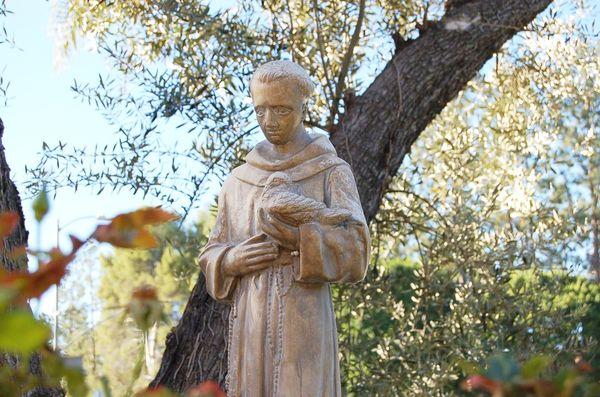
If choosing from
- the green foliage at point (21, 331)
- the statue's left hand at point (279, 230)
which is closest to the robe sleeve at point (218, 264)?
the statue's left hand at point (279, 230)

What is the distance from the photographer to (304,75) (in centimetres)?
517

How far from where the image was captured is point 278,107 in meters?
5.13

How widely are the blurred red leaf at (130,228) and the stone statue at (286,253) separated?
290 cm

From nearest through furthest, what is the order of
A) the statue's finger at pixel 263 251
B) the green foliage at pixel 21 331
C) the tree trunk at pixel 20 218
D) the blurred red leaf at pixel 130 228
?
the green foliage at pixel 21 331 < the blurred red leaf at pixel 130 228 < the statue's finger at pixel 263 251 < the tree trunk at pixel 20 218

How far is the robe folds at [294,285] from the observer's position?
4918mm

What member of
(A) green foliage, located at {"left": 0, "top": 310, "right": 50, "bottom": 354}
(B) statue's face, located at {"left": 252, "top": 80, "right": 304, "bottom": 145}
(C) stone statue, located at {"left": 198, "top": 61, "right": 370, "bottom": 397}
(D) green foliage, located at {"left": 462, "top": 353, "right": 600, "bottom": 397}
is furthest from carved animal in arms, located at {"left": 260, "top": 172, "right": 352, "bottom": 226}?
(A) green foliage, located at {"left": 0, "top": 310, "right": 50, "bottom": 354}

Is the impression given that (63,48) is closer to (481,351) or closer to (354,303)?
(354,303)

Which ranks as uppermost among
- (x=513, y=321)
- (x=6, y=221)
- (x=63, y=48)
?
(x=63, y=48)

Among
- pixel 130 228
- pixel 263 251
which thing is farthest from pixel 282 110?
pixel 130 228

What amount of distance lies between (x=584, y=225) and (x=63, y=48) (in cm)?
542

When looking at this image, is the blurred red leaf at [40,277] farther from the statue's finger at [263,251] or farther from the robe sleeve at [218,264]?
the robe sleeve at [218,264]

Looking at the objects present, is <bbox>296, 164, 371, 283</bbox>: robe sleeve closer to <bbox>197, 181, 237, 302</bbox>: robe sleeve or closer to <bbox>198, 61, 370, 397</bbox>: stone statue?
<bbox>198, 61, 370, 397</bbox>: stone statue

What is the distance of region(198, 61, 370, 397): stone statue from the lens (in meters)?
4.91

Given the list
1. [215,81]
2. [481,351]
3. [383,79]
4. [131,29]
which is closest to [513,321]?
[481,351]
